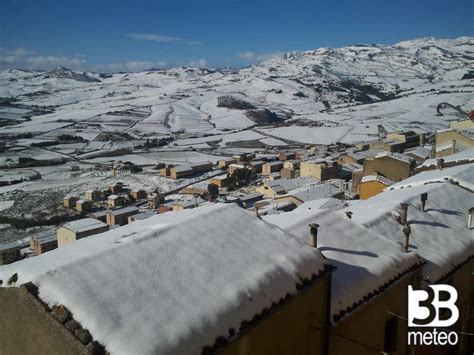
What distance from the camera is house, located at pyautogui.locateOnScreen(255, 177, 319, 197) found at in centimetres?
3339

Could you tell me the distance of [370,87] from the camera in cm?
14612

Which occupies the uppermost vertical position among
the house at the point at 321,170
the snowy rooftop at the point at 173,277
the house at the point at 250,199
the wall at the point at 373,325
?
the snowy rooftop at the point at 173,277

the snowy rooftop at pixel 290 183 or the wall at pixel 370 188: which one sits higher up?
the wall at pixel 370 188

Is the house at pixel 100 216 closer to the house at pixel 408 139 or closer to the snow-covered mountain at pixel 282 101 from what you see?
the house at pixel 408 139

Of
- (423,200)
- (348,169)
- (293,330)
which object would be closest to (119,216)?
(348,169)

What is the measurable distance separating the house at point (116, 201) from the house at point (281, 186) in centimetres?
1158

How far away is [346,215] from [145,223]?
3.96 m

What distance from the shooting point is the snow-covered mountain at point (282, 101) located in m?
86.5

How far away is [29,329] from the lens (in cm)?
367

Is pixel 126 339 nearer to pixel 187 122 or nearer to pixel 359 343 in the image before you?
pixel 359 343

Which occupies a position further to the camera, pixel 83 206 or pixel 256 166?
pixel 256 166

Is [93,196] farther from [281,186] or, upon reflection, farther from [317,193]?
[317,193]

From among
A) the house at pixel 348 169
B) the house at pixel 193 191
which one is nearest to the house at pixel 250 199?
the house at pixel 193 191

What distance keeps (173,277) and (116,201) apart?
33.9 m
